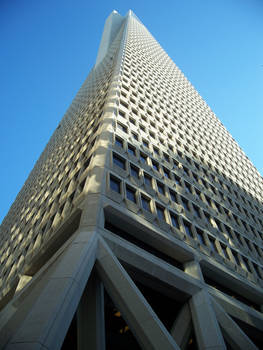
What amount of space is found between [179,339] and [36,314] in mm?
7873

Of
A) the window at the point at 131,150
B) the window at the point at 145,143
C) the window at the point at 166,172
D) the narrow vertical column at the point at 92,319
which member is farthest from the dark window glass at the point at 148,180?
the narrow vertical column at the point at 92,319

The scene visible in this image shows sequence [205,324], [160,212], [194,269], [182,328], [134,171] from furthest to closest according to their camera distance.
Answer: [134,171] < [160,212] < [194,269] < [182,328] < [205,324]

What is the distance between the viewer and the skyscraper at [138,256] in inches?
393

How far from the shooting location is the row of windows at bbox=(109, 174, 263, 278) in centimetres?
1730

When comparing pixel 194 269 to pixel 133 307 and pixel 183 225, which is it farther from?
pixel 133 307

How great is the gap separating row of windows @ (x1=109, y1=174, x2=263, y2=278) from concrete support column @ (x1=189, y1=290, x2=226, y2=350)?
15.7ft

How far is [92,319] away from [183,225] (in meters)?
10.2

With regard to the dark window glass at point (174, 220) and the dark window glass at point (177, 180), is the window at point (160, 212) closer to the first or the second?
the dark window glass at point (174, 220)

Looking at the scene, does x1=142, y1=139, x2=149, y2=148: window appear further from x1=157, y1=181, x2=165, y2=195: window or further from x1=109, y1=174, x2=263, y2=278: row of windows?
x1=109, y1=174, x2=263, y2=278: row of windows

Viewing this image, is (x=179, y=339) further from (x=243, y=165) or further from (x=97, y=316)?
(x=243, y=165)

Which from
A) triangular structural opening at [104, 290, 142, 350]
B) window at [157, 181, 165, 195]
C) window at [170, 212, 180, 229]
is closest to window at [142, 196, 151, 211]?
window at [170, 212, 180, 229]

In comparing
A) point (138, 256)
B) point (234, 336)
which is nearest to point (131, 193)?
point (138, 256)

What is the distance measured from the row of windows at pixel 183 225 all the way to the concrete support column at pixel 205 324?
188 inches

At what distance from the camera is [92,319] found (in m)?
10.7
